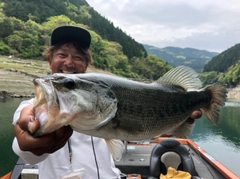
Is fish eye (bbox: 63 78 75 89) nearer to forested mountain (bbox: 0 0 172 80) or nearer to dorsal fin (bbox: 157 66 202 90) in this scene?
dorsal fin (bbox: 157 66 202 90)

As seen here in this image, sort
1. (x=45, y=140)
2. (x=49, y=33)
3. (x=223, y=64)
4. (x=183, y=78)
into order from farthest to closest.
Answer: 1. (x=223, y=64)
2. (x=49, y=33)
3. (x=183, y=78)
4. (x=45, y=140)

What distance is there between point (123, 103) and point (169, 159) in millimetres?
4870

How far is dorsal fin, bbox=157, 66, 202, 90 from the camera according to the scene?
2.22 meters

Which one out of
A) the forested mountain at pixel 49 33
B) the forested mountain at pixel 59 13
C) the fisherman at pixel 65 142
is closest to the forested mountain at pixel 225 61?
the forested mountain at pixel 59 13

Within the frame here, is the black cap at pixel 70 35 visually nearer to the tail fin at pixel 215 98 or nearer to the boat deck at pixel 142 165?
the tail fin at pixel 215 98

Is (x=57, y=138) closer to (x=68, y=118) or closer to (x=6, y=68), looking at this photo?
(x=68, y=118)

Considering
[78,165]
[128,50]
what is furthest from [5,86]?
[128,50]

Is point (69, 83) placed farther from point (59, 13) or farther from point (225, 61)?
point (225, 61)

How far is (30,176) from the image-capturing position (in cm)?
429

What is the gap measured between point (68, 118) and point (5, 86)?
44769 mm

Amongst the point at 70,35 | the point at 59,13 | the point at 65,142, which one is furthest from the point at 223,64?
the point at 65,142

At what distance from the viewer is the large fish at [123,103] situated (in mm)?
1521

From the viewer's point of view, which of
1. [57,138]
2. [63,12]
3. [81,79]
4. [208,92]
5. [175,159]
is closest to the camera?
[57,138]

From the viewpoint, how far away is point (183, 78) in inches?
89.7
